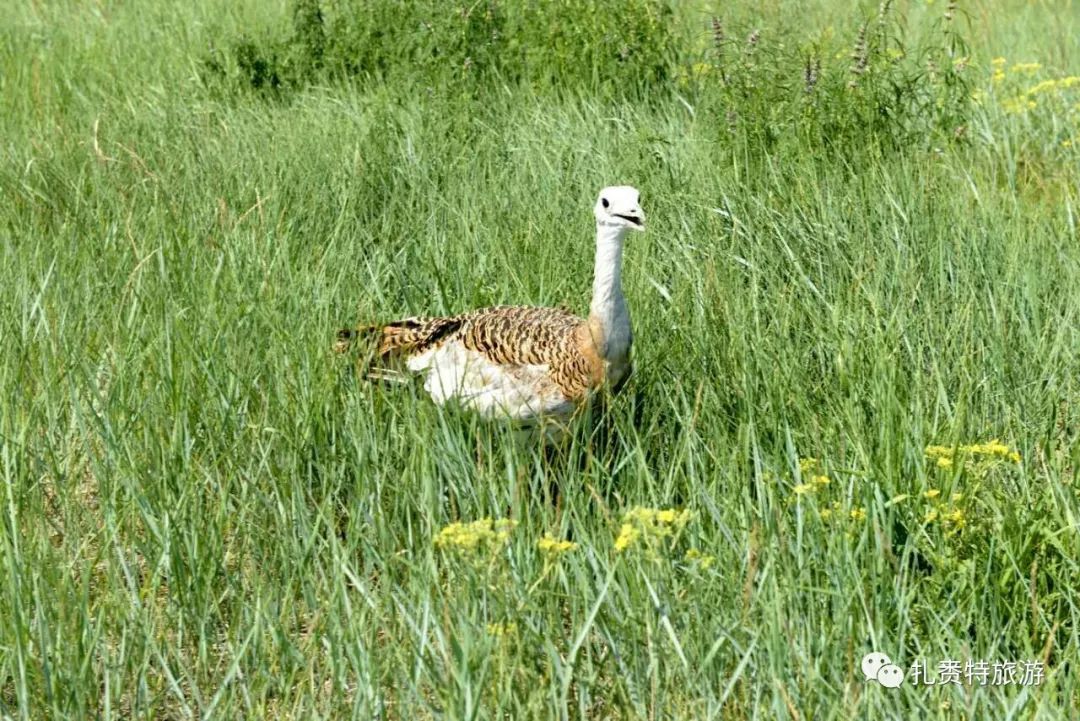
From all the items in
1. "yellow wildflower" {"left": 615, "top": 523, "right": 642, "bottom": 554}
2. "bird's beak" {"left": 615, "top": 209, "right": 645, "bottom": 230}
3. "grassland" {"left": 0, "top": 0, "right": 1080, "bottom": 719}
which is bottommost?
"grassland" {"left": 0, "top": 0, "right": 1080, "bottom": 719}

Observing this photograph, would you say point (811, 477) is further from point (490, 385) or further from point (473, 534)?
point (490, 385)

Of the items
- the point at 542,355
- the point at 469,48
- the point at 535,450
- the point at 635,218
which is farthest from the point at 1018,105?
the point at 535,450

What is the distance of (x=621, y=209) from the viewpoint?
3613 mm

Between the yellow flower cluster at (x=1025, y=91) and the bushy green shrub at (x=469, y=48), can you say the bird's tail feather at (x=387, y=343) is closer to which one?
the bushy green shrub at (x=469, y=48)

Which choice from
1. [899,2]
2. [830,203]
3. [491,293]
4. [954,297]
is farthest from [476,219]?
[899,2]

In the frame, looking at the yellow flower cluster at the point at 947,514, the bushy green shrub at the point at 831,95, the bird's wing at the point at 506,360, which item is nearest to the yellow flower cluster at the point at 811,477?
the yellow flower cluster at the point at 947,514

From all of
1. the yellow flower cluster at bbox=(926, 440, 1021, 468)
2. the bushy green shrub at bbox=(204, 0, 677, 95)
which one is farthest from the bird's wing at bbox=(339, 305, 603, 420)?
the bushy green shrub at bbox=(204, 0, 677, 95)

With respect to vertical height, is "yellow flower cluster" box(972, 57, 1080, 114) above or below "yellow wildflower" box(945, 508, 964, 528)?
above

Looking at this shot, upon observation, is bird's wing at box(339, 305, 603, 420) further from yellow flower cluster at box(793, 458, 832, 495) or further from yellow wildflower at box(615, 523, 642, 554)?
yellow wildflower at box(615, 523, 642, 554)

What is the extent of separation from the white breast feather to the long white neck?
190mm

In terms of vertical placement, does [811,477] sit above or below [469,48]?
below

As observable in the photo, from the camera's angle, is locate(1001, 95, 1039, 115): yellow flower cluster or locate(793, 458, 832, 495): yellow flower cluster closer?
locate(793, 458, 832, 495): yellow flower cluster

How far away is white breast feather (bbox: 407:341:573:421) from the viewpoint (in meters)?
3.69

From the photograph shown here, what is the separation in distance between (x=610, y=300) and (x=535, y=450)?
1.51 ft
